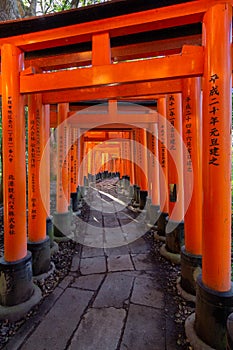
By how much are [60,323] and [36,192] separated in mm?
2029

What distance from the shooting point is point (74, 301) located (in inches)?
127

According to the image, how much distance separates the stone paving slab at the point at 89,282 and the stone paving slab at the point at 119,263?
0.38 meters

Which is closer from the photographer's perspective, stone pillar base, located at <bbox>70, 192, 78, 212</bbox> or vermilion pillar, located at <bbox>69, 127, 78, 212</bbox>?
vermilion pillar, located at <bbox>69, 127, 78, 212</bbox>

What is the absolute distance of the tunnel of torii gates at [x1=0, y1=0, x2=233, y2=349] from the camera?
221 centimetres

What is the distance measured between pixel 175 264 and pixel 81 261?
1.91 meters

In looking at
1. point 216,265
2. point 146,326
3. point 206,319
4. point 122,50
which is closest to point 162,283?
point 146,326

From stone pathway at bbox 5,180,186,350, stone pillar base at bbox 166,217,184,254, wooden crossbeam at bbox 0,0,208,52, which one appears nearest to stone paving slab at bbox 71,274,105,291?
stone pathway at bbox 5,180,186,350

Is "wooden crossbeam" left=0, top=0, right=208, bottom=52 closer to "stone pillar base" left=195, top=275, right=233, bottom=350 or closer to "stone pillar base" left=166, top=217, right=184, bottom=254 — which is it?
"stone pillar base" left=195, top=275, right=233, bottom=350

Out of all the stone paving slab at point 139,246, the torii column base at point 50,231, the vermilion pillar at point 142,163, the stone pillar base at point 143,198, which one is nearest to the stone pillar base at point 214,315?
the stone paving slab at point 139,246

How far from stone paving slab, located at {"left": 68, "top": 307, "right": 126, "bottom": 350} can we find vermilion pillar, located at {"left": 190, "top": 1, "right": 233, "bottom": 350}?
41.0 inches

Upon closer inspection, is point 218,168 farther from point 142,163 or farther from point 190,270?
point 142,163

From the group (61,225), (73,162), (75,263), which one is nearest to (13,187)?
(75,263)

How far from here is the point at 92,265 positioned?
4.38m

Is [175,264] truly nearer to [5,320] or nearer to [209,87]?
[5,320]
